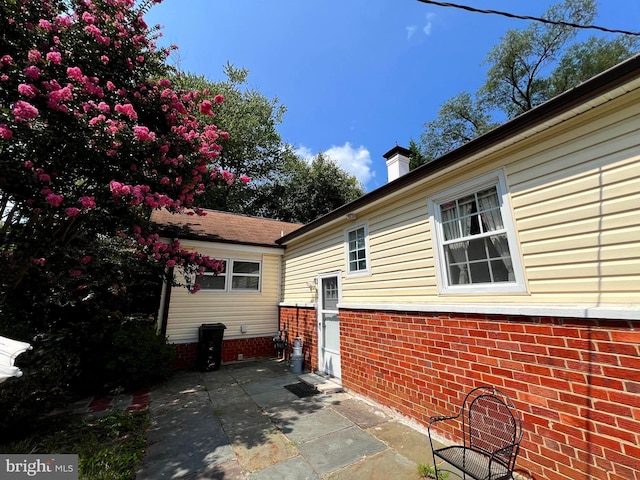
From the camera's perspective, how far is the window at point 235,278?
784 centimetres

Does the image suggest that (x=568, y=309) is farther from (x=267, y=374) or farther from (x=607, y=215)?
(x=267, y=374)

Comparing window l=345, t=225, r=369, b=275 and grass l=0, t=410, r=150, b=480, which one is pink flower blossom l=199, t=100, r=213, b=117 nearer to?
window l=345, t=225, r=369, b=275

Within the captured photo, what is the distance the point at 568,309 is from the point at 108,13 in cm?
806

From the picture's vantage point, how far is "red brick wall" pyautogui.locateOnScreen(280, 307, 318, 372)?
692 centimetres

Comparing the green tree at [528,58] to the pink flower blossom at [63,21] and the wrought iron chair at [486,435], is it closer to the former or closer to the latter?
the wrought iron chair at [486,435]

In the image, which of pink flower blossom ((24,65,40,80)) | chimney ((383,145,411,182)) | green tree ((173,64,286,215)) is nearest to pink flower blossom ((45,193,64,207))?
pink flower blossom ((24,65,40,80))

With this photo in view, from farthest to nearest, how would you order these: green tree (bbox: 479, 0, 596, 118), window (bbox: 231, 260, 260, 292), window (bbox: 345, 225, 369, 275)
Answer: green tree (bbox: 479, 0, 596, 118)
window (bbox: 231, 260, 260, 292)
window (bbox: 345, 225, 369, 275)

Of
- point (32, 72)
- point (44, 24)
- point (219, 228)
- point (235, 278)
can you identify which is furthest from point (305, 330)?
point (44, 24)

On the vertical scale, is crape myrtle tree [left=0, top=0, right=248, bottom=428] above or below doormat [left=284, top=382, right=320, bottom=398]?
above

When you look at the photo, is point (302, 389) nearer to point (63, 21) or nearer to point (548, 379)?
point (548, 379)

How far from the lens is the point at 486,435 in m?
2.95

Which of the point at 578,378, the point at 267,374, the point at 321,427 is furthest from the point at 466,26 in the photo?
the point at 267,374

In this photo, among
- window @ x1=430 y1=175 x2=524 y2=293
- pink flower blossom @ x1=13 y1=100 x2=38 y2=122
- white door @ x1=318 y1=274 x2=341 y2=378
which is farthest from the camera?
white door @ x1=318 y1=274 x2=341 y2=378

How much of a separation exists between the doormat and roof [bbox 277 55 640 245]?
4240 mm
